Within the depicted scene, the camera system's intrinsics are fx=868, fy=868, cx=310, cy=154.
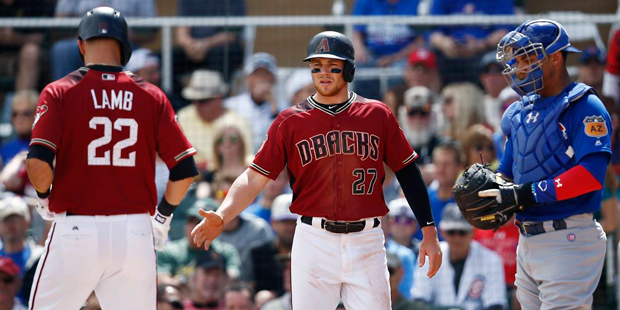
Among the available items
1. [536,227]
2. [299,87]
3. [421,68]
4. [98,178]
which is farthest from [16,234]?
[536,227]

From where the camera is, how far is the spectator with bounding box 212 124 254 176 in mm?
8562

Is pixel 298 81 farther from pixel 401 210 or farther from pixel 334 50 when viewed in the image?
pixel 334 50

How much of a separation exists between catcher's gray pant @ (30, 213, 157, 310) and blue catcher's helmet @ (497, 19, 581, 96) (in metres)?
2.23

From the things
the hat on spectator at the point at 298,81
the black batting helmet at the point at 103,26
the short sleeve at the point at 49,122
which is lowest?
the short sleeve at the point at 49,122

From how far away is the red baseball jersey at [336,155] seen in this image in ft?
15.3

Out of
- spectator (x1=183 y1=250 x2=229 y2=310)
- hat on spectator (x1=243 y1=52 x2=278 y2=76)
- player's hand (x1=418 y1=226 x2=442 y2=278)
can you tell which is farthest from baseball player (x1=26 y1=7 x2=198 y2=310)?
hat on spectator (x1=243 y1=52 x2=278 y2=76)

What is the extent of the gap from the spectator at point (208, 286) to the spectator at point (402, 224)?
155 centimetres

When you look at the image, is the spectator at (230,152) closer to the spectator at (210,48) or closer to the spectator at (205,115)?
the spectator at (205,115)

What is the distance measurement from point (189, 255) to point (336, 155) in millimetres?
3466

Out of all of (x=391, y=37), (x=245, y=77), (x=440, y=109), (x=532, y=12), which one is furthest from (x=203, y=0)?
(x=532, y=12)

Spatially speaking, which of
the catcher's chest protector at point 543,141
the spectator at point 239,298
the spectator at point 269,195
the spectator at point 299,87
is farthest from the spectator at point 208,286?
the catcher's chest protector at point 543,141

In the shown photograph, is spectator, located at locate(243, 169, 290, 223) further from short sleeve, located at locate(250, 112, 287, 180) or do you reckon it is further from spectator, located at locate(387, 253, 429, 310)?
short sleeve, located at locate(250, 112, 287, 180)

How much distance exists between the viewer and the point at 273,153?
15.6 feet

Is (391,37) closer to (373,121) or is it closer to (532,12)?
(532,12)
